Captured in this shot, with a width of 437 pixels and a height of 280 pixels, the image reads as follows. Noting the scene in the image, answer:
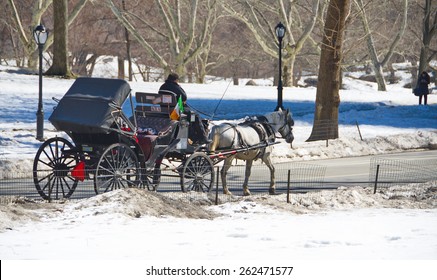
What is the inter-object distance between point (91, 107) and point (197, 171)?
2655 millimetres

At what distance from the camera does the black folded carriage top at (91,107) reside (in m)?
18.6

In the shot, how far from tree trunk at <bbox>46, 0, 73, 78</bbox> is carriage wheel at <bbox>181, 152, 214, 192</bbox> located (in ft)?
75.8

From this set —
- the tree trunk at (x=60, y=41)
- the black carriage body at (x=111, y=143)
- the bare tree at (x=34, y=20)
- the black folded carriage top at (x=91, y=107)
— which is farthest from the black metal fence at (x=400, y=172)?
the bare tree at (x=34, y=20)

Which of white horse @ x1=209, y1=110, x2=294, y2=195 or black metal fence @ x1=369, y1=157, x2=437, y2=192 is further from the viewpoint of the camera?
black metal fence @ x1=369, y1=157, x2=437, y2=192

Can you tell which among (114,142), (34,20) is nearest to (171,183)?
(114,142)

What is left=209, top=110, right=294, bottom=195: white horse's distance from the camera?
68.3ft

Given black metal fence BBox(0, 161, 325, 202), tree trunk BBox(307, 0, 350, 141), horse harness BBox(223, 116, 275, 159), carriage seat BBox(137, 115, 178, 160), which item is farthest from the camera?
tree trunk BBox(307, 0, 350, 141)

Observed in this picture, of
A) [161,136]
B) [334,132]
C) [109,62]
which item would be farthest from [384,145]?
[109,62]

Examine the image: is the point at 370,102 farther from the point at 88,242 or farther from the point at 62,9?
the point at 88,242

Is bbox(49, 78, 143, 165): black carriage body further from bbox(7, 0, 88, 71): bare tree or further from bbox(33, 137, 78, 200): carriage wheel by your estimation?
bbox(7, 0, 88, 71): bare tree

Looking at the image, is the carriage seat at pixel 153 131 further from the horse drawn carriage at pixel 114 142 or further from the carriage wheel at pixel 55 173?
the carriage wheel at pixel 55 173

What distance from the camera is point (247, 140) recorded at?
69.8 feet

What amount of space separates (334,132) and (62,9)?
15.2 m

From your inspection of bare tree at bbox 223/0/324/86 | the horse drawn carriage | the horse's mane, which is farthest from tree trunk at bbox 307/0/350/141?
bare tree at bbox 223/0/324/86
